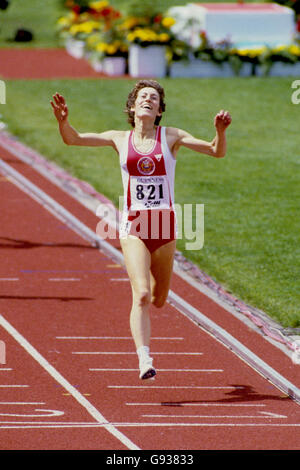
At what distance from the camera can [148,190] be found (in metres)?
9.31

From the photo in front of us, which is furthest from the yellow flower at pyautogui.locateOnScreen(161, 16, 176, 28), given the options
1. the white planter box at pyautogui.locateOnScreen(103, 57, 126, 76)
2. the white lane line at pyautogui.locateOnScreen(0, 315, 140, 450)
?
the white lane line at pyautogui.locateOnScreen(0, 315, 140, 450)

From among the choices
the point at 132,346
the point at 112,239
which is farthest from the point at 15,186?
the point at 132,346


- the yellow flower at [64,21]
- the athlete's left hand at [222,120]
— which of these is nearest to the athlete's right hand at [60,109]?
the athlete's left hand at [222,120]

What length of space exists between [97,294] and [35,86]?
14.6m

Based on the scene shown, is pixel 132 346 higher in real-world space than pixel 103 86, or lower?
lower

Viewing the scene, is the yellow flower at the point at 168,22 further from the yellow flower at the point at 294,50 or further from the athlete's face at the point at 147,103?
the athlete's face at the point at 147,103

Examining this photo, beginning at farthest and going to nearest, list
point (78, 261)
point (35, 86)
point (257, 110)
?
point (35, 86) → point (257, 110) → point (78, 261)

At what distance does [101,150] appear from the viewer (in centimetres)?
2039

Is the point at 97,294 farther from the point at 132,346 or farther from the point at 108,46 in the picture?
the point at 108,46

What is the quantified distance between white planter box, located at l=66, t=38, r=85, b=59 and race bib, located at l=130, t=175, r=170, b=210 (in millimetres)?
21165

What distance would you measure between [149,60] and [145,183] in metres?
18.0

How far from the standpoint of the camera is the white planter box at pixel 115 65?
2748cm

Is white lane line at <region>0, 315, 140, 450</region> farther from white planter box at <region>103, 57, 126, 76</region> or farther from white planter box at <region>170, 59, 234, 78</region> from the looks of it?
white planter box at <region>103, 57, 126, 76</region>

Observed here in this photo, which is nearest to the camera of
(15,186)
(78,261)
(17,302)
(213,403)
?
(213,403)
